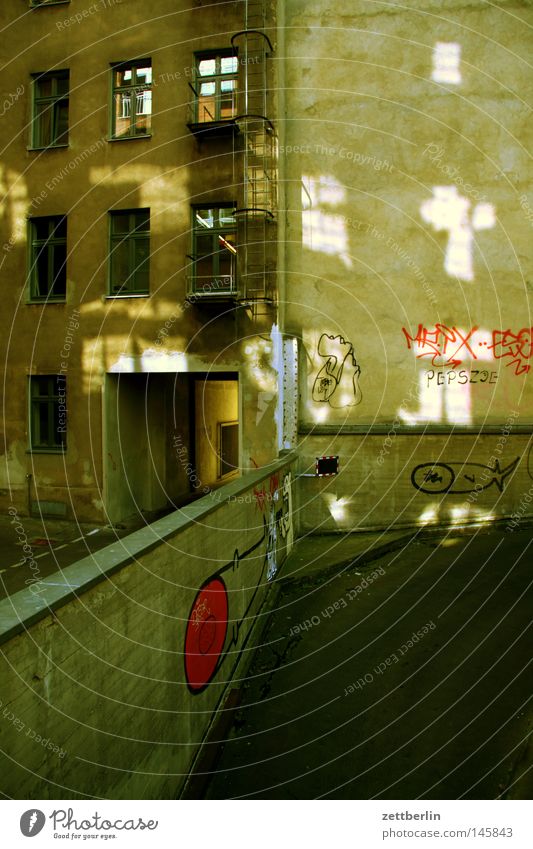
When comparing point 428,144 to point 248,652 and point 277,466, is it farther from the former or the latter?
point 248,652

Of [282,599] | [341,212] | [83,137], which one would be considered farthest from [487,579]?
[83,137]

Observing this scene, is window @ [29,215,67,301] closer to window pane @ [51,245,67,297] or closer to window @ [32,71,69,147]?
window pane @ [51,245,67,297]

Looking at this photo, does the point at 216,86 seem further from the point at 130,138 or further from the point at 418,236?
the point at 418,236

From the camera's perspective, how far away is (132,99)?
46.2 feet

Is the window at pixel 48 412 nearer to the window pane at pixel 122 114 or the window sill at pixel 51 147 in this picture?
→ the window sill at pixel 51 147

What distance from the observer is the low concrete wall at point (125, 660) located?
2986mm

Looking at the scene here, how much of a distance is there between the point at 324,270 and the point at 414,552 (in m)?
6.14

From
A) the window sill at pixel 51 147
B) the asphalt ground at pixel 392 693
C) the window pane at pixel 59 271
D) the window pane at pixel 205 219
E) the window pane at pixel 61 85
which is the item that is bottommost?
the asphalt ground at pixel 392 693

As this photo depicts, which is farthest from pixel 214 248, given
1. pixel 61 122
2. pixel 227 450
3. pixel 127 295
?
pixel 227 450

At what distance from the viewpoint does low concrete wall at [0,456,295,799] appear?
9.80 ft

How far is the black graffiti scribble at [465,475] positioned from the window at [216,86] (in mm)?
8736

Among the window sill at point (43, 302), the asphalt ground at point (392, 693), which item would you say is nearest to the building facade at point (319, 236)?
the window sill at point (43, 302)

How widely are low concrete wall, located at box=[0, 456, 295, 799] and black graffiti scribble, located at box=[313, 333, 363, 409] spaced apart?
254 inches

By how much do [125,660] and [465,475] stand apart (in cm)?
1009
